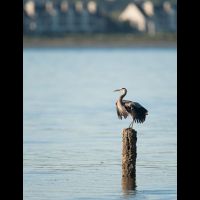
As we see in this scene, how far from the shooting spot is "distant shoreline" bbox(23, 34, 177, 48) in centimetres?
11306

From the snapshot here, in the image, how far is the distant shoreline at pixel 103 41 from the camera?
11306 centimetres

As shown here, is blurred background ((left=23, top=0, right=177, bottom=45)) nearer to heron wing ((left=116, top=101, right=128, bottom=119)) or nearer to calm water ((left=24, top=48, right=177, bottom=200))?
calm water ((left=24, top=48, right=177, bottom=200))

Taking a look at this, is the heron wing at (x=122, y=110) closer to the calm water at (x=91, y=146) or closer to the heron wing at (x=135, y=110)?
the heron wing at (x=135, y=110)

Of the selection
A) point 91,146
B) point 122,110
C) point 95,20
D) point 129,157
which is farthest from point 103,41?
point 129,157

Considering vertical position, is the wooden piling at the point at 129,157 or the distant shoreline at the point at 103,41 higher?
the distant shoreline at the point at 103,41

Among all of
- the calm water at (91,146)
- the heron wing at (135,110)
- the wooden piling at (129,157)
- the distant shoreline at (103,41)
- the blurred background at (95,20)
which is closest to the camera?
the wooden piling at (129,157)

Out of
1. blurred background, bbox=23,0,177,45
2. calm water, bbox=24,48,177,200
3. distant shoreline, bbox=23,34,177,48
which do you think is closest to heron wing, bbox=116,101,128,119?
calm water, bbox=24,48,177,200

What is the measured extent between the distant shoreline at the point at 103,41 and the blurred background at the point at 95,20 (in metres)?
0.12

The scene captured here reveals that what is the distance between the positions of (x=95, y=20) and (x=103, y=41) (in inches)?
538

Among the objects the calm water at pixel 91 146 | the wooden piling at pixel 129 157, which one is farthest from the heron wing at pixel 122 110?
the calm water at pixel 91 146

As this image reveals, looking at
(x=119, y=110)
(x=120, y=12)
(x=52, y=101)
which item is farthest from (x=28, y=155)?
(x=120, y=12)

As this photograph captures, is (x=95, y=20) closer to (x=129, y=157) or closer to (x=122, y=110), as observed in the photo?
(x=122, y=110)

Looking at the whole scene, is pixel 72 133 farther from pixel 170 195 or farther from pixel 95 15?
pixel 95 15
